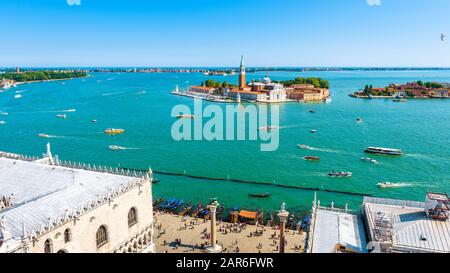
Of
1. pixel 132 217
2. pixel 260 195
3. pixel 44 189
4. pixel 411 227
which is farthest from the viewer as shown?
pixel 260 195

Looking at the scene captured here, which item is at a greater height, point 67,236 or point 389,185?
point 67,236

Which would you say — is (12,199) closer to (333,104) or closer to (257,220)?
(257,220)

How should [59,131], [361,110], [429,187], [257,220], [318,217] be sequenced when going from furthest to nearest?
[361,110] < [59,131] < [429,187] < [257,220] < [318,217]

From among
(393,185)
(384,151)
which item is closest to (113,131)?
(384,151)

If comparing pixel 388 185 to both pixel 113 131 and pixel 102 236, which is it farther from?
pixel 113 131

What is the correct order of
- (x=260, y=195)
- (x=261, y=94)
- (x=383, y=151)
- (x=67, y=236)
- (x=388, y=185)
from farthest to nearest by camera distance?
1. (x=261, y=94)
2. (x=383, y=151)
3. (x=388, y=185)
4. (x=260, y=195)
5. (x=67, y=236)
